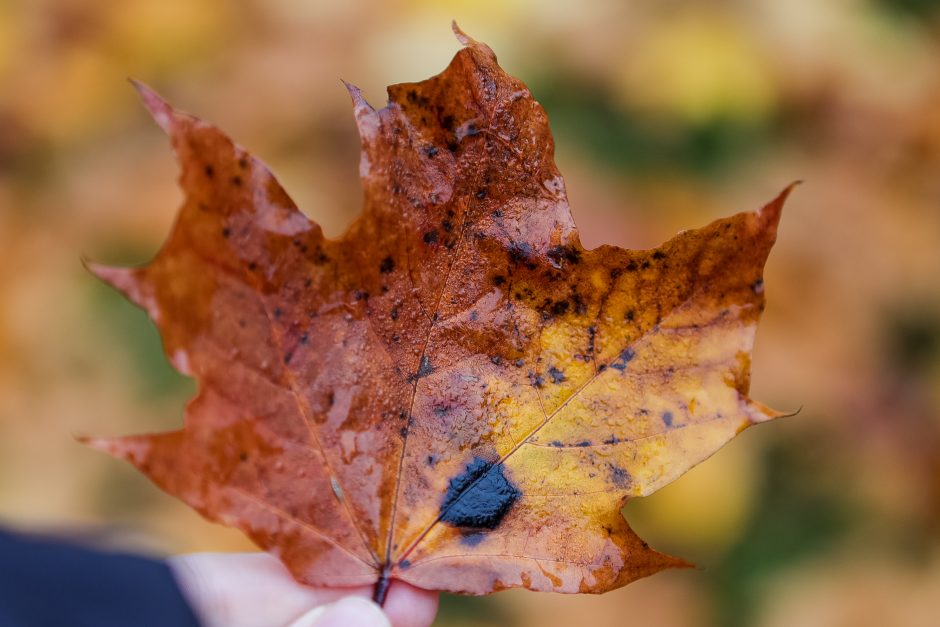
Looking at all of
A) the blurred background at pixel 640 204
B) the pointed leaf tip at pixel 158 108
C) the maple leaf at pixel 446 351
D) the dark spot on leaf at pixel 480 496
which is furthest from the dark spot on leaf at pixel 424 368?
the blurred background at pixel 640 204

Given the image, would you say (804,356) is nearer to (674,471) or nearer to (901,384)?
A: (901,384)

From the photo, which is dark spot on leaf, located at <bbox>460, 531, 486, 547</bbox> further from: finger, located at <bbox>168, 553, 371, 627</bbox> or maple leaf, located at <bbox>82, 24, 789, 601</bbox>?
finger, located at <bbox>168, 553, 371, 627</bbox>

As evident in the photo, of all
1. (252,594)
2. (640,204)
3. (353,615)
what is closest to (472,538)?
(353,615)

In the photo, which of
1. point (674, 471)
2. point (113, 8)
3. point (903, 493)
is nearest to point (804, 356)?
point (903, 493)

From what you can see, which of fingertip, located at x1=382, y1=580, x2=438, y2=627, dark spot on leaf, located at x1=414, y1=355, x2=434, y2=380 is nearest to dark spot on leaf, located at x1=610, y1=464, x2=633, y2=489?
dark spot on leaf, located at x1=414, y1=355, x2=434, y2=380

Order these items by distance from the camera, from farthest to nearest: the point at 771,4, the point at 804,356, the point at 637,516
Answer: the point at 771,4 < the point at 804,356 < the point at 637,516

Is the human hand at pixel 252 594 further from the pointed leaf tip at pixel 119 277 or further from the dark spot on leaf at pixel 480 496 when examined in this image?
the pointed leaf tip at pixel 119 277
